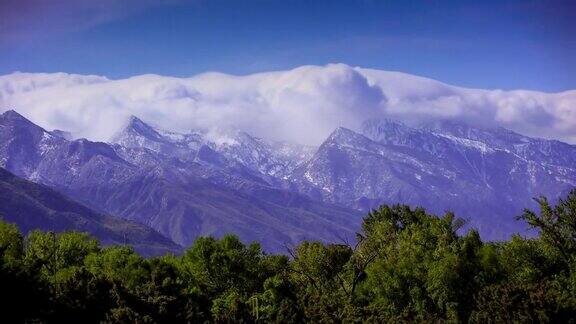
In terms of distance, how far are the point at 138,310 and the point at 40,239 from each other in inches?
1757

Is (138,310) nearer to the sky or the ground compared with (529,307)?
nearer to the ground

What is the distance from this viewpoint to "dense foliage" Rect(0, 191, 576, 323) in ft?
218

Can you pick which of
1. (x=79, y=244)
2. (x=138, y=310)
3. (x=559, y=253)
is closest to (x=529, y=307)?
(x=559, y=253)

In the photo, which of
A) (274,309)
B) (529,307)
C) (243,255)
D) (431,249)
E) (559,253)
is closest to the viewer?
(529,307)

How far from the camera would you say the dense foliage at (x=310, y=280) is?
6631 centimetres

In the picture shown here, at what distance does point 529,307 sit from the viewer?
66.5m

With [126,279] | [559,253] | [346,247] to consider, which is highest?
[559,253]

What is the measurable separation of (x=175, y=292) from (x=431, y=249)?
42.4 m

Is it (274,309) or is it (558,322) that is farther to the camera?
(274,309)

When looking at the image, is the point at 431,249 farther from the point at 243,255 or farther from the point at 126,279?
the point at 126,279

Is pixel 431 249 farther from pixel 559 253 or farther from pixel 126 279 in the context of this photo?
pixel 126 279

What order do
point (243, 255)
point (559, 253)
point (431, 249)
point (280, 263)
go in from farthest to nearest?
point (280, 263), point (243, 255), point (431, 249), point (559, 253)

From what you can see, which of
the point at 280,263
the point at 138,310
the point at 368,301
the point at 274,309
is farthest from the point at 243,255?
the point at 138,310

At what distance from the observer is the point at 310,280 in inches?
3910
